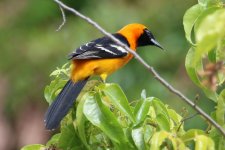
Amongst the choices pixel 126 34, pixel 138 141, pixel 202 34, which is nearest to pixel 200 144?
pixel 138 141

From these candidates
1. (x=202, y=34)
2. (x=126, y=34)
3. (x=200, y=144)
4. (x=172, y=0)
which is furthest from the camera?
(x=172, y=0)

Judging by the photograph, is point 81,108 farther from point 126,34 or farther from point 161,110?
point 126,34

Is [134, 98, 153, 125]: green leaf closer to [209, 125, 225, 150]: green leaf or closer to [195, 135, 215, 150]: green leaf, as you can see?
[209, 125, 225, 150]: green leaf

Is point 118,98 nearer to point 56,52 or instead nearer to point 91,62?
point 91,62

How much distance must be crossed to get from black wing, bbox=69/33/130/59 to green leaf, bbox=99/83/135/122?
1376 mm

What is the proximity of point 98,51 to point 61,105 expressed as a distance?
52.2 inches

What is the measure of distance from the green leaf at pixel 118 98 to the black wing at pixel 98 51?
4.52 ft

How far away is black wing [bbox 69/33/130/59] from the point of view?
14.6ft


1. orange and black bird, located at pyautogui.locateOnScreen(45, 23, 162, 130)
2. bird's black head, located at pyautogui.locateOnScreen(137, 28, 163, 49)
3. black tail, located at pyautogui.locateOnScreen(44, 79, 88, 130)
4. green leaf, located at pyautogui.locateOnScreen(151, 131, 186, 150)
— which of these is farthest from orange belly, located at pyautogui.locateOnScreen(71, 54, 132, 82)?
green leaf, located at pyautogui.locateOnScreen(151, 131, 186, 150)

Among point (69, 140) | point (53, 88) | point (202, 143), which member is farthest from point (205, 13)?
point (53, 88)

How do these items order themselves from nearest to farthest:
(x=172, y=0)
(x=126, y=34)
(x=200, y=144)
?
1. (x=200, y=144)
2. (x=126, y=34)
3. (x=172, y=0)

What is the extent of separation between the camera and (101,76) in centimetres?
485

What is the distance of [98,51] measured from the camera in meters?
4.68

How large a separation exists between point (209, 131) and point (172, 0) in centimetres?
618
